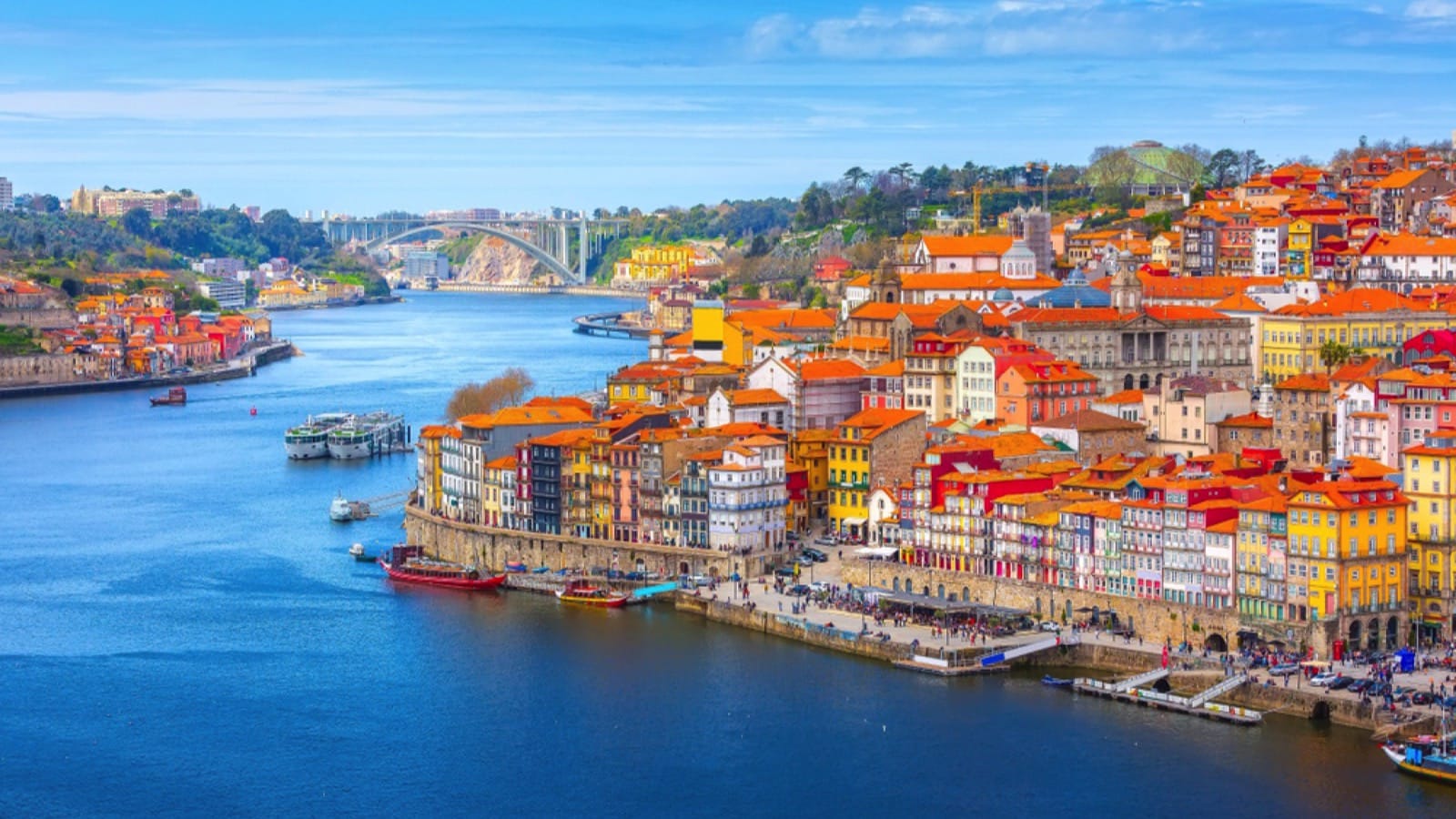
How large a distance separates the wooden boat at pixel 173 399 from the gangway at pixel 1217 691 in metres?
Answer: 49.2

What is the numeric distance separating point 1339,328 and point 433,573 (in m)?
16.7

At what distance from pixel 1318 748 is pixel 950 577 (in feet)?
26.9

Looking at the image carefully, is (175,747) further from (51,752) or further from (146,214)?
(146,214)

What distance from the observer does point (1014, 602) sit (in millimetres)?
33250

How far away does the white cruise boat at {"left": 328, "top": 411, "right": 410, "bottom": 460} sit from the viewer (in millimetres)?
55438

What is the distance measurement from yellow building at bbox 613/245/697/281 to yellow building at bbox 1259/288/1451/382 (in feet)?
274

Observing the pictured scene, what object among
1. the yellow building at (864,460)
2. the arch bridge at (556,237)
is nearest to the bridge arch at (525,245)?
the arch bridge at (556,237)

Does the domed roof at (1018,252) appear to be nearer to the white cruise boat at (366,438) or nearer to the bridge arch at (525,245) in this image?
the white cruise boat at (366,438)

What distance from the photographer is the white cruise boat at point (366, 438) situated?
182 ft

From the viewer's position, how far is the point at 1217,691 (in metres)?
28.7


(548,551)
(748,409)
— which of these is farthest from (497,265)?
(548,551)

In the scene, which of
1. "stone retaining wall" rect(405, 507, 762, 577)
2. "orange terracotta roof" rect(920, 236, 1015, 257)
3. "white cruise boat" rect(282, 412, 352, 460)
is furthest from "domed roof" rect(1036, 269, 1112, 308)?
"white cruise boat" rect(282, 412, 352, 460)

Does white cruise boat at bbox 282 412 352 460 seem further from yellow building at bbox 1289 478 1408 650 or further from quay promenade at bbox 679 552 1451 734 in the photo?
yellow building at bbox 1289 478 1408 650

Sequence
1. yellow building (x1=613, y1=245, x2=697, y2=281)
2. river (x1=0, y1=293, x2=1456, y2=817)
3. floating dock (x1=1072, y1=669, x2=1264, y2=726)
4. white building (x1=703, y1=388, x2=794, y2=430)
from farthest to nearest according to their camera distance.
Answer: yellow building (x1=613, y1=245, x2=697, y2=281)
white building (x1=703, y1=388, x2=794, y2=430)
floating dock (x1=1072, y1=669, x2=1264, y2=726)
river (x1=0, y1=293, x2=1456, y2=817)
